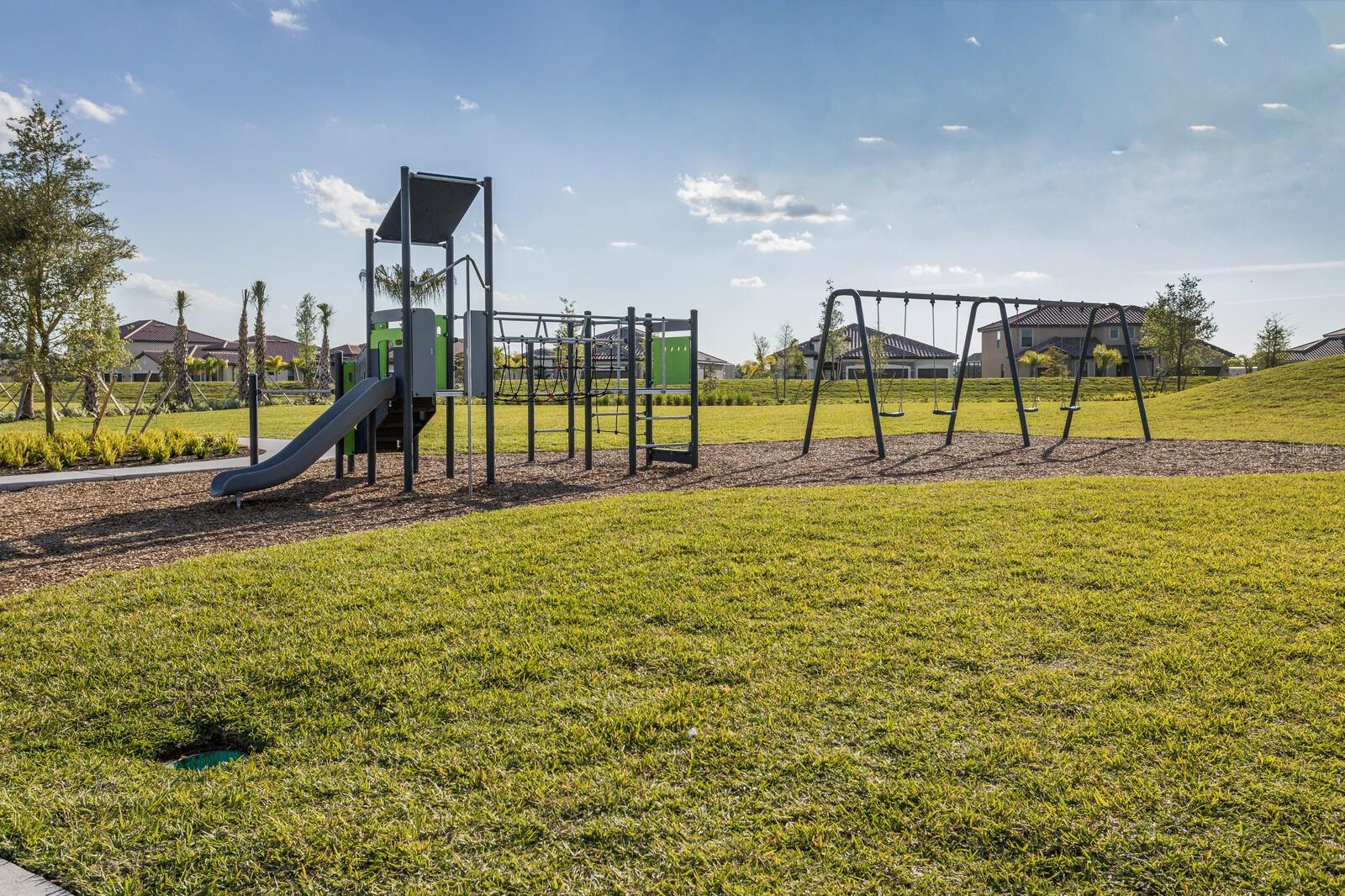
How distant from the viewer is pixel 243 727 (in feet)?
11.7

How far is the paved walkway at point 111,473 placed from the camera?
10484mm

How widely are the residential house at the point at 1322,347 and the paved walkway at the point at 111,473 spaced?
97.9m

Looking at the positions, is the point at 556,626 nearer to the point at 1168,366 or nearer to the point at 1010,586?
the point at 1010,586

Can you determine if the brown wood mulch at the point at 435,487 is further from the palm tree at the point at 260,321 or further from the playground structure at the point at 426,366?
the palm tree at the point at 260,321

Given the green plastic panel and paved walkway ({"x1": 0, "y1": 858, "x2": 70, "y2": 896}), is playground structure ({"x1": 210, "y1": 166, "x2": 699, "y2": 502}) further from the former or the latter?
paved walkway ({"x1": 0, "y1": 858, "x2": 70, "y2": 896})

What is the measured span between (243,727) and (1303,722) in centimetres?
450

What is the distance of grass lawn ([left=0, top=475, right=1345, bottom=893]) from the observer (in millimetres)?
2590

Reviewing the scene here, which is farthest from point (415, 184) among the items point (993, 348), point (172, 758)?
point (993, 348)

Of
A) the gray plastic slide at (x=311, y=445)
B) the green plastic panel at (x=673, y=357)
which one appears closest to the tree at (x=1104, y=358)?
the green plastic panel at (x=673, y=357)

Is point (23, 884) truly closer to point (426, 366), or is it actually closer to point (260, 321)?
point (426, 366)

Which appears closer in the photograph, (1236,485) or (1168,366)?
(1236,485)

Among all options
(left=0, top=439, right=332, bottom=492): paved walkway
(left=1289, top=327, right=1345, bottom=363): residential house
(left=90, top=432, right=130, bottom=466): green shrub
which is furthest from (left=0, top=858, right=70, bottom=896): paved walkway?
(left=1289, top=327, right=1345, bottom=363): residential house

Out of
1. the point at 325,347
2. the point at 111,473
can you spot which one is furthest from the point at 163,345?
the point at 111,473

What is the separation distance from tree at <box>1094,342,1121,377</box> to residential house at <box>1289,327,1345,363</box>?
38839mm
